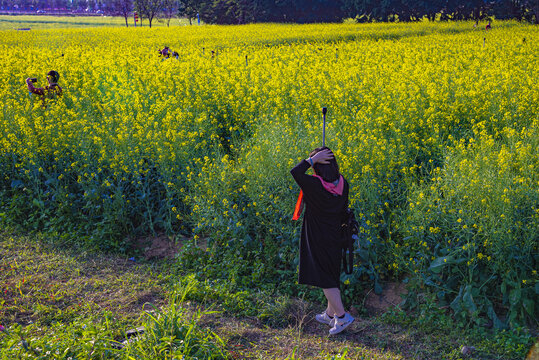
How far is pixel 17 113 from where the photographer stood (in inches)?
357

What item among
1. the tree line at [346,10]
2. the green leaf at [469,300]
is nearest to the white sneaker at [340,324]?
the green leaf at [469,300]

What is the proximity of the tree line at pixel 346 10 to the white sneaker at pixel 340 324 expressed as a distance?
36978mm

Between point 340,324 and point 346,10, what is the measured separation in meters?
52.1

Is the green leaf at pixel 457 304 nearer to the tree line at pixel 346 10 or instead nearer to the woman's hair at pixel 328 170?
the woman's hair at pixel 328 170

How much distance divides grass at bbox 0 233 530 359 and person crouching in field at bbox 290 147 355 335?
32 centimetres

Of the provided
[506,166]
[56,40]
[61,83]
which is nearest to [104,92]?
[61,83]

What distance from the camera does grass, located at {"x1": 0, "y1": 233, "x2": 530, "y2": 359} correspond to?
13.2 feet

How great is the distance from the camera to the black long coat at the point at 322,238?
A: 4.23 metres

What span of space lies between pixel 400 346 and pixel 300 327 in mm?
869

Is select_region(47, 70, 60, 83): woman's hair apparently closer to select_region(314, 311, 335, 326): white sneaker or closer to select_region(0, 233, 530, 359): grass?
select_region(0, 233, 530, 359): grass

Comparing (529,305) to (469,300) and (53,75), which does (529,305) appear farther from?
(53,75)

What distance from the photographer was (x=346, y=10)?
52438 millimetres

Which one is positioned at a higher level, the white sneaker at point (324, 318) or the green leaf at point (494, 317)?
the green leaf at point (494, 317)

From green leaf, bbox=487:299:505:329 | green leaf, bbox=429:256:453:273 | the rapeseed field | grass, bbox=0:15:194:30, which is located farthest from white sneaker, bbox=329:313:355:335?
grass, bbox=0:15:194:30
